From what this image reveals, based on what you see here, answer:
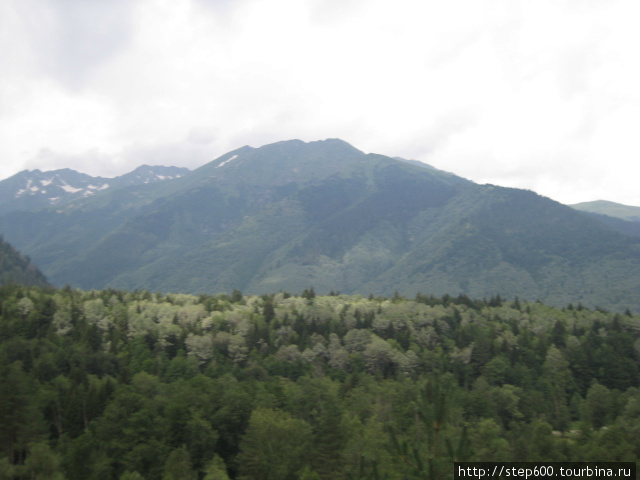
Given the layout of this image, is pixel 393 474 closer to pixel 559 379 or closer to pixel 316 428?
pixel 316 428

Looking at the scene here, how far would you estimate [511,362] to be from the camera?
148 metres

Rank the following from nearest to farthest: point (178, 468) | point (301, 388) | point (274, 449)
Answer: point (178, 468)
point (274, 449)
point (301, 388)

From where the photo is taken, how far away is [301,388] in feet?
320

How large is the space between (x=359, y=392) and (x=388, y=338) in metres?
62.8

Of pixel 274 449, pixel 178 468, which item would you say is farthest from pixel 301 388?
pixel 178 468

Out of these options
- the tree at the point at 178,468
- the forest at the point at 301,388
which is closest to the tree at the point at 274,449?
the forest at the point at 301,388

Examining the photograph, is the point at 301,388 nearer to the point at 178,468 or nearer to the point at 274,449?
the point at 274,449

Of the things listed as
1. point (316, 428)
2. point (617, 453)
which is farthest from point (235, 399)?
point (617, 453)

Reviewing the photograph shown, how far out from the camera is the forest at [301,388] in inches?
2504

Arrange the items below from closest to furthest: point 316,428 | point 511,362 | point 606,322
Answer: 1. point 316,428
2. point 511,362
3. point 606,322

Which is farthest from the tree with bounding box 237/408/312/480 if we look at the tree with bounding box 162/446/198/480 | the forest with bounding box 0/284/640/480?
the tree with bounding box 162/446/198/480

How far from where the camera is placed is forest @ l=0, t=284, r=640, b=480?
6359 centimetres

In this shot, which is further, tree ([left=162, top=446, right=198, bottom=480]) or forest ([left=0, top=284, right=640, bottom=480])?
forest ([left=0, top=284, right=640, bottom=480])

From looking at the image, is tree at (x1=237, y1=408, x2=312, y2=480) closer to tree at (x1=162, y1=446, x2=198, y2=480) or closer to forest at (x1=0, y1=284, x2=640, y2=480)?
forest at (x1=0, y1=284, x2=640, y2=480)
